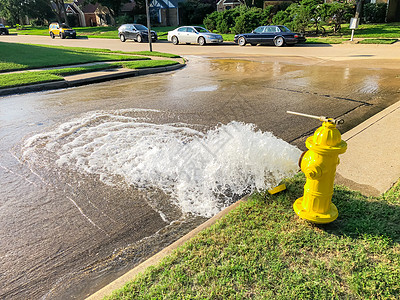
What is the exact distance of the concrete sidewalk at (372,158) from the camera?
149 inches

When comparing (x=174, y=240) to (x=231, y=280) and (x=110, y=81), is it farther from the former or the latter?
(x=110, y=81)

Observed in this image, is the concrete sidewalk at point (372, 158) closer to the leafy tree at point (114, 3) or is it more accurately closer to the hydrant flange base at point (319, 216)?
the hydrant flange base at point (319, 216)

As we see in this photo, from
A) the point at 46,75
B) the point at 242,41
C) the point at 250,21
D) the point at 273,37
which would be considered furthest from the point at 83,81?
the point at 250,21

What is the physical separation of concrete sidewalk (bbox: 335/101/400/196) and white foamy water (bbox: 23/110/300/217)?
82cm

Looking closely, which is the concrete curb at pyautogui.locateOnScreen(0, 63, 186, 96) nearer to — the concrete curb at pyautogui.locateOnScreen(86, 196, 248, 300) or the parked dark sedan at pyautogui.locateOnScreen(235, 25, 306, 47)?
the concrete curb at pyautogui.locateOnScreen(86, 196, 248, 300)

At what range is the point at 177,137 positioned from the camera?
5539mm

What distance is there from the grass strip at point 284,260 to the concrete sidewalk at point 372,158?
57 centimetres

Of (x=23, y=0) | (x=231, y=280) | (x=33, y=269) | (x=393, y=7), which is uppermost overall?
(x=23, y=0)

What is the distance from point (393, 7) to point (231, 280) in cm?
3716

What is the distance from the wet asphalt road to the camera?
2.83 m

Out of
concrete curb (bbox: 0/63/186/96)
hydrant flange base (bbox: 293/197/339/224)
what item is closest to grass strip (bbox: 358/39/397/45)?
concrete curb (bbox: 0/63/186/96)

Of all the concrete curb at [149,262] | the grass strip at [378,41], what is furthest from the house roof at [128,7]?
the concrete curb at [149,262]

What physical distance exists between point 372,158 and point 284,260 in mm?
2646

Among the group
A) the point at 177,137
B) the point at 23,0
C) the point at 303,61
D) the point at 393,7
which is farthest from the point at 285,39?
A: the point at 23,0
